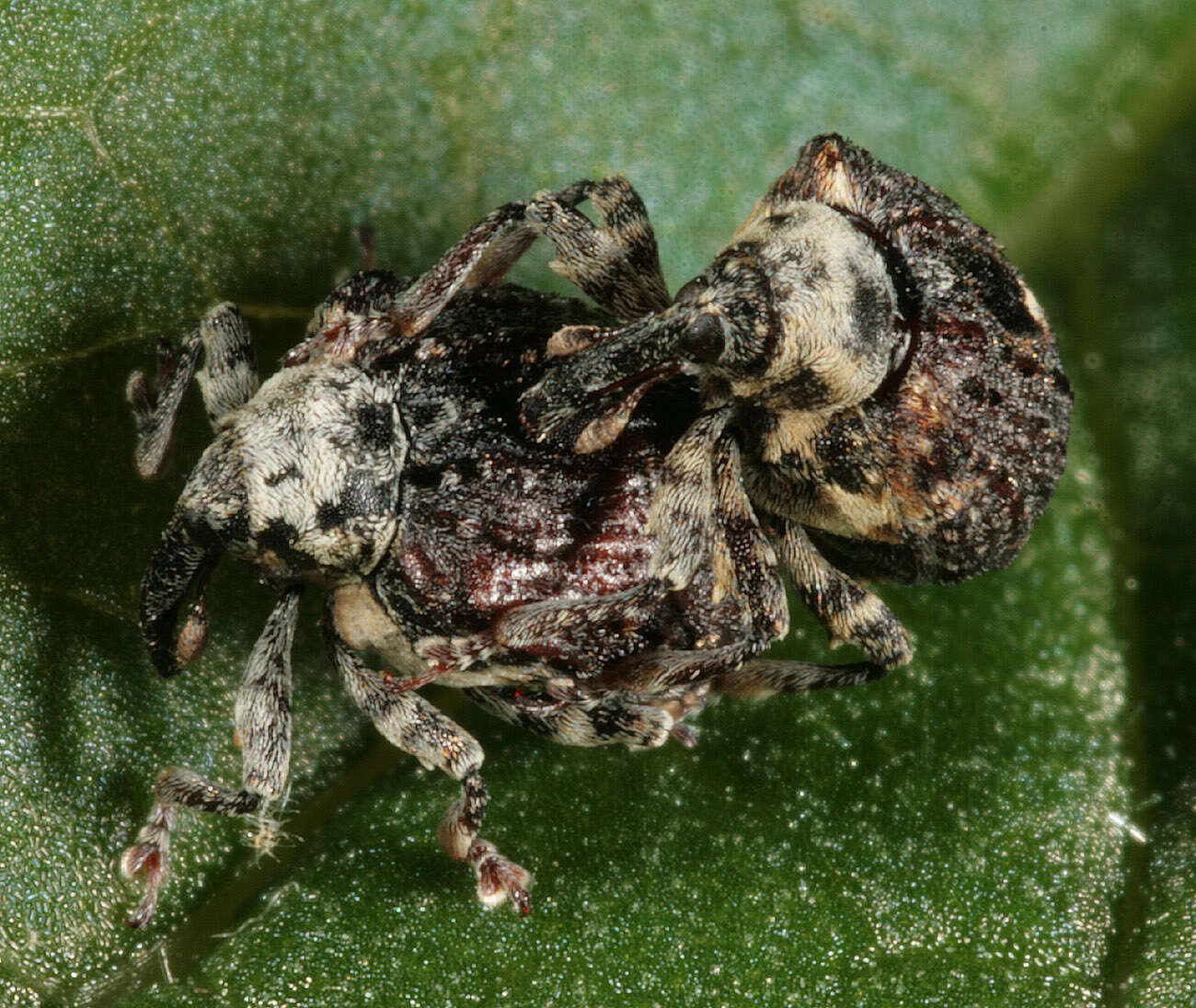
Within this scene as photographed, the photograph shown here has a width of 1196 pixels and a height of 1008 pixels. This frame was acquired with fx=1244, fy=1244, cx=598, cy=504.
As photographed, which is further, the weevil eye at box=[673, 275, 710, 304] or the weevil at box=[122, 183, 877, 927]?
the weevil eye at box=[673, 275, 710, 304]

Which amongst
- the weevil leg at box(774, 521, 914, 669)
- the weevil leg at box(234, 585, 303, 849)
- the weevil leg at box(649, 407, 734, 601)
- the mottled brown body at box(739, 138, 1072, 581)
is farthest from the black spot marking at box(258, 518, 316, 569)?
the weevil leg at box(774, 521, 914, 669)

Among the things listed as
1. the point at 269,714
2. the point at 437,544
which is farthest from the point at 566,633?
the point at 269,714

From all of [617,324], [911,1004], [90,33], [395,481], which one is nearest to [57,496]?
[395,481]

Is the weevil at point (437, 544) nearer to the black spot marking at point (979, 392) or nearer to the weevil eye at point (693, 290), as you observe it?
the weevil eye at point (693, 290)

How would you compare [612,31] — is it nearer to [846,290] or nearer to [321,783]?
[846,290]

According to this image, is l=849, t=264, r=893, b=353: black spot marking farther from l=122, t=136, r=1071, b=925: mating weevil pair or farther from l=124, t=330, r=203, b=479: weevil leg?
l=124, t=330, r=203, b=479: weevil leg

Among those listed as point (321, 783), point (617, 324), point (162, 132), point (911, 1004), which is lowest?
point (321, 783)
